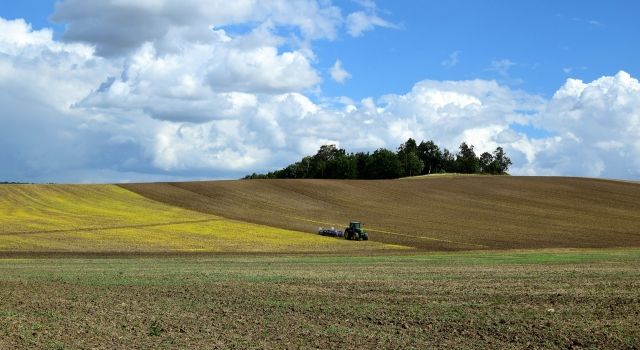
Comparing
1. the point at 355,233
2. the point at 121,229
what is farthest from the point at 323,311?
the point at 121,229

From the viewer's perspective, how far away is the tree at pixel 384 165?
17788 cm

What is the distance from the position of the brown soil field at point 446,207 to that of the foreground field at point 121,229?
5.05m

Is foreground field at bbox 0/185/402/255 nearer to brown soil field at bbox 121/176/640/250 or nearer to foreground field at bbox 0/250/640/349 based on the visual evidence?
brown soil field at bbox 121/176/640/250

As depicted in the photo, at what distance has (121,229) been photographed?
66.0m

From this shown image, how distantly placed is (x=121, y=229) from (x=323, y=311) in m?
49.4

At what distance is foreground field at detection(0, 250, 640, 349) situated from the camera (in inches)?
618

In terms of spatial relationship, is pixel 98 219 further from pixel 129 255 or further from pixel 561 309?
pixel 561 309

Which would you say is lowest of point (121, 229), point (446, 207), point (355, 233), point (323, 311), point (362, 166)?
point (121, 229)

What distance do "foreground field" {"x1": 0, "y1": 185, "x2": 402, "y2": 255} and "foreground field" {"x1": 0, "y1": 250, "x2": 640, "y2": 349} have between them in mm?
25490

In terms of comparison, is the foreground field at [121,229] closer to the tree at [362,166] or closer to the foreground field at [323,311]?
the foreground field at [323,311]

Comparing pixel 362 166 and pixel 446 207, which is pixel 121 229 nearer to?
pixel 446 207

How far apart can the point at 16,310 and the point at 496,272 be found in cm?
2160

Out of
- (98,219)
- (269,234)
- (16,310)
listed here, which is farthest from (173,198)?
(16,310)

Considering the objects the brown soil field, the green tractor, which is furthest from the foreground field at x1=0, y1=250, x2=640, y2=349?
the brown soil field
